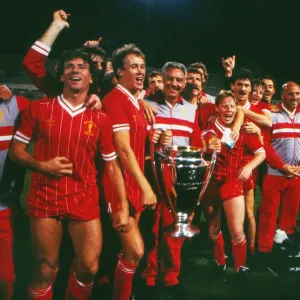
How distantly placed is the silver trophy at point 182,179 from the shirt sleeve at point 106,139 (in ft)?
0.98

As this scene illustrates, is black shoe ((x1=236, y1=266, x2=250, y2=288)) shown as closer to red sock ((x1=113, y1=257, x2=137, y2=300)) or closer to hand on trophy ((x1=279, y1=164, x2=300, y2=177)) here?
hand on trophy ((x1=279, y1=164, x2=300, y2=177))

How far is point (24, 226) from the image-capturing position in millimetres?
4820

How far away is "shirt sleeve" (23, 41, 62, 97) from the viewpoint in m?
2.63

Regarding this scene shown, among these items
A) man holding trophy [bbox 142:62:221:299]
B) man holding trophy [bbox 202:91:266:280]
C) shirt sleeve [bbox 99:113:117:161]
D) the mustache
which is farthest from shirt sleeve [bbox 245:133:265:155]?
→ shirt sleeve [bbox 99:113:117:161]

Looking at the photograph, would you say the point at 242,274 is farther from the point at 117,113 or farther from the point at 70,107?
the point at 70,107

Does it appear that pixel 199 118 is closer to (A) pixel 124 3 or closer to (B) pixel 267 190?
(B) pixel 267 190

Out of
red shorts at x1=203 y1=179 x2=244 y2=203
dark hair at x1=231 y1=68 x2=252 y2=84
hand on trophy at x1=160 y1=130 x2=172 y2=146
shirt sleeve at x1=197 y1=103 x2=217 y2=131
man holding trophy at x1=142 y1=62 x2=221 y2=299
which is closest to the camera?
hand on trophy at x1=160 y1=130 x2=172 y2=146

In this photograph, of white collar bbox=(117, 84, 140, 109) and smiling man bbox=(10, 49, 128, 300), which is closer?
smiling man bbox=(10, 49, 128, 300)

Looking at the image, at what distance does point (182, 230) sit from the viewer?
8.16ft

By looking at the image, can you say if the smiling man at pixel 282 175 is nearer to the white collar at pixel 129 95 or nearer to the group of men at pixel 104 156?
the group of men at pixel 104 156

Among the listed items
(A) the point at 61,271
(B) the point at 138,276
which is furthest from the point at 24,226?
(B) the point at 138,276

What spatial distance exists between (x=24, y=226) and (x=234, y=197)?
2.69 meters

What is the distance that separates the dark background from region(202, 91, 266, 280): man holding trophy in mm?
12199

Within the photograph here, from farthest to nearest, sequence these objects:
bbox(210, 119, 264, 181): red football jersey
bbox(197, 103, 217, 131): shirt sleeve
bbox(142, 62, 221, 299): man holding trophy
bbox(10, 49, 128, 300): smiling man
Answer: bbox(197, 103, 217, 131): shirt sleeve
bbox(210, 119, 264, 181): red football jersey
bbox(142, 62, 221, 299): man holding trophy
bbox(10, 49, 128, 300): smiling man
